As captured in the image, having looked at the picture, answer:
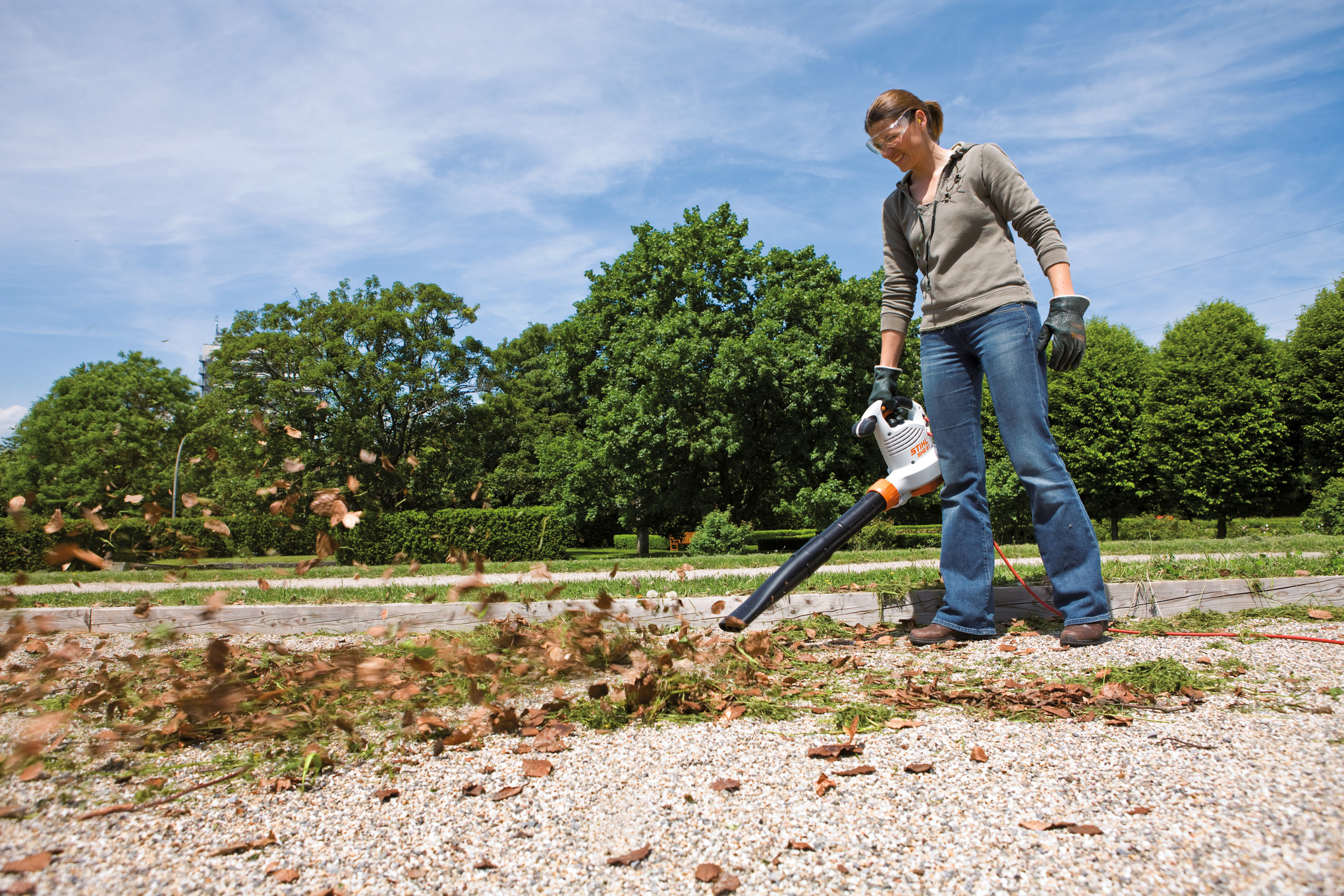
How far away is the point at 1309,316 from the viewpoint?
85.7ft

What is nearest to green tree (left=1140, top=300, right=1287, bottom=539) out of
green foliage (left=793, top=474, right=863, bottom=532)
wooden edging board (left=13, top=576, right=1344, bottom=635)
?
green foliage (left=793, top=474, right=863, bottom=532)

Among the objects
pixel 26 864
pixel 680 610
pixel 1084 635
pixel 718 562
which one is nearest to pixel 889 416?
pixel 1084 635

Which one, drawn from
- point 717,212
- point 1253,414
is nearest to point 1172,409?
point 1253,414

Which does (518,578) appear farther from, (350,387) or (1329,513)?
(1329,513)

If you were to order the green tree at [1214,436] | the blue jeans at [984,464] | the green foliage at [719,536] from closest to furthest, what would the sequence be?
1. the blue jeans at [984,464]
2. the green foliage at [719,536]
3. the green tree at [1214,436]

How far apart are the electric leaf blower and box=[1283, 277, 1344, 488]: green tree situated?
2837 cm

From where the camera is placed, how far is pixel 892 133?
11.5 ft

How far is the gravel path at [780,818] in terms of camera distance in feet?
4.79

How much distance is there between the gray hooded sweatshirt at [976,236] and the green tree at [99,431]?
98.3 feet

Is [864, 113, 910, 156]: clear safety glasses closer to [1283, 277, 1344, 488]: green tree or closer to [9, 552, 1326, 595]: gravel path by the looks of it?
[9, 552, 1326, 595]: gravel path

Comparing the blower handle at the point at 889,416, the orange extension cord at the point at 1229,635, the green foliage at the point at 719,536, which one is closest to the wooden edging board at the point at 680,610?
the orange extension cord at the point at 1229,635

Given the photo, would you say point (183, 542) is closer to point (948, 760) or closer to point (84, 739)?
point (84, 739)

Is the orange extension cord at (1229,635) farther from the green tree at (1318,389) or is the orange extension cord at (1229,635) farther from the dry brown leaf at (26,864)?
the green tree at (1318,389)

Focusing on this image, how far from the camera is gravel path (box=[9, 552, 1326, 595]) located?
616 centimetres
